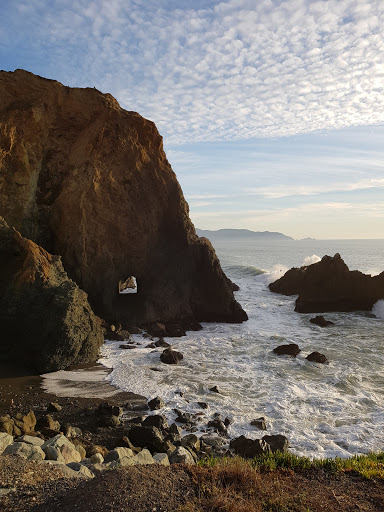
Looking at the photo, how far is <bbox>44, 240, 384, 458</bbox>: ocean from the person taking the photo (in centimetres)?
996

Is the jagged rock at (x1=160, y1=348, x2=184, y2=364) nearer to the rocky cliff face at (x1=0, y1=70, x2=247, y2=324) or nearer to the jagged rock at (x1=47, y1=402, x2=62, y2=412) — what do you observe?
the jagged rock at (x1=47, y1=402, x2=62, y2=412)

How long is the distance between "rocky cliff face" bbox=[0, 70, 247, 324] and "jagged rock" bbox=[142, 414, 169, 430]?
35.5ft

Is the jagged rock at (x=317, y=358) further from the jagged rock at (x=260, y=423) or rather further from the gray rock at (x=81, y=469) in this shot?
the gray rock at (x=81, y=469)

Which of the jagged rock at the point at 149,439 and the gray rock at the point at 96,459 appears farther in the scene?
the jagged rock at the point at 149,439

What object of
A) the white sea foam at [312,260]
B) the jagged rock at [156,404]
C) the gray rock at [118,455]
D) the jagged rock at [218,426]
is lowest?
the jagged rock at [218,426]

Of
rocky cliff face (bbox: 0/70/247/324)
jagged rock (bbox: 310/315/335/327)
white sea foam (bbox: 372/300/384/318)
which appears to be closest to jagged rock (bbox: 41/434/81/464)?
rocky cliff face (bbox: 0/70/247/324)

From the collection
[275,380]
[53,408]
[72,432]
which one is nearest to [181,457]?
[72,432]

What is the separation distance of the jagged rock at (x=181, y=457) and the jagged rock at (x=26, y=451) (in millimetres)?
2556

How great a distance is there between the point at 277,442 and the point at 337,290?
21.2m

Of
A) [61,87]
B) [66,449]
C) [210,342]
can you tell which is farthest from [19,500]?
[61,87]

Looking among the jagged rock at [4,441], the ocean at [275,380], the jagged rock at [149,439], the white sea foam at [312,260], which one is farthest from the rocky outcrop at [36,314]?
the white sea foam at [312,260]

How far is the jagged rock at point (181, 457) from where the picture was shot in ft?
24.7

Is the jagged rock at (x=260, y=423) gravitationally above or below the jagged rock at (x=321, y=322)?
below

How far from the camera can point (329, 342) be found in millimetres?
19078
